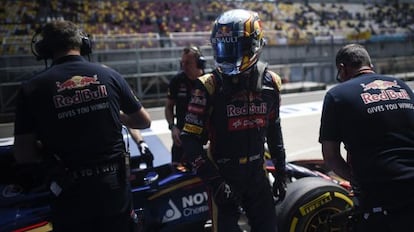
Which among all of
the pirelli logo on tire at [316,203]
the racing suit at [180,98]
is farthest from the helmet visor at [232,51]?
the racing suit at [180,98]

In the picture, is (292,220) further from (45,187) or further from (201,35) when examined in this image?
(201,35)

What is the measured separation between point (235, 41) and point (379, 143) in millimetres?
904

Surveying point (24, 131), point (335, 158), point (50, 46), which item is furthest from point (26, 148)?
point (335, 158)

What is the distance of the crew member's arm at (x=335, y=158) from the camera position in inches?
86.3

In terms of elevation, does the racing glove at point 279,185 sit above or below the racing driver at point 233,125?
below

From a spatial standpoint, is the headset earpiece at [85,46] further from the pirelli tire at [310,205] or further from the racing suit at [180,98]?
the racing suit at [180,98]

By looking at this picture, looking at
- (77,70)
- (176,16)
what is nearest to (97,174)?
(77,70)

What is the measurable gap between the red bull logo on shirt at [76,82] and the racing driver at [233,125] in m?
0.57

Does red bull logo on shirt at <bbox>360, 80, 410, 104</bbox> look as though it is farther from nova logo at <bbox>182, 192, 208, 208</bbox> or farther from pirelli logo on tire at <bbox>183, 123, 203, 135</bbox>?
nova logo at <bbox>182, 192, 208, 208</bbox>

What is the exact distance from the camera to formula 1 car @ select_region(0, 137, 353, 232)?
8.69 ft

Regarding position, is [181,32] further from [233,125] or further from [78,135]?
[78,135]

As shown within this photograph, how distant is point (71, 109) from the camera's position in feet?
6.44

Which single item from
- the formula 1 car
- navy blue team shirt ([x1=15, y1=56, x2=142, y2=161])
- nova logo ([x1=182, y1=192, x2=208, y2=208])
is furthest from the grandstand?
navy blue team shirt ([x1=15, y1=56, x2=142, y2=161])

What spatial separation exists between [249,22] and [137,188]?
129 centimetres
